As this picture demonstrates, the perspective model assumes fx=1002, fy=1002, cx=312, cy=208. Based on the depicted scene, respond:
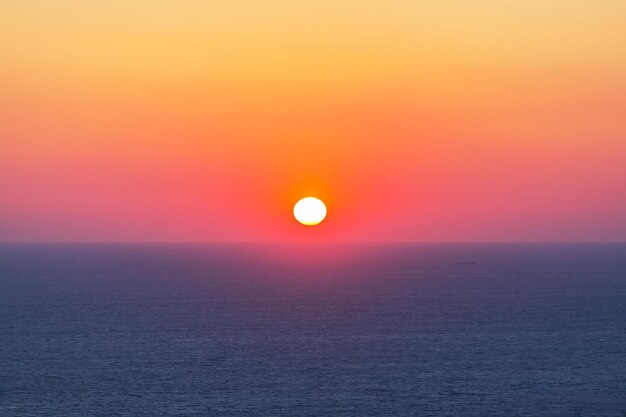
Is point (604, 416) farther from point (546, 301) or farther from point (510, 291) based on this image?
point (510, 291)

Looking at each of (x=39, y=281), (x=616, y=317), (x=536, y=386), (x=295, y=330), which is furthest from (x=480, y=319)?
(x=39, y=281)

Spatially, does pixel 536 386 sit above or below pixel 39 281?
below

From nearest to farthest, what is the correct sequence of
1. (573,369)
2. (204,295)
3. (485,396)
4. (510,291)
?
(485,396) < (573,369) < (204,295) < (510,291)

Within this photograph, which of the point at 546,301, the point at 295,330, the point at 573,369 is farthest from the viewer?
the point at 546,301

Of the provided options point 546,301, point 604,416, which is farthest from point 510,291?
point 604,416

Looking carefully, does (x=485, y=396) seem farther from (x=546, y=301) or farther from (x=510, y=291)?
(x=510, y=291)

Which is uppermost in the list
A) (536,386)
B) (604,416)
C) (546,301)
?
(546,301)

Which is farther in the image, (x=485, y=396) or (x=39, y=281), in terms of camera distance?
(x=39, y=281)

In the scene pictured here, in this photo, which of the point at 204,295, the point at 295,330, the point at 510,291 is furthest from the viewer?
the point at 510,291

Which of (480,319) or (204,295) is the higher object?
(204,295)
